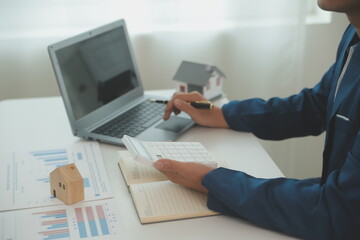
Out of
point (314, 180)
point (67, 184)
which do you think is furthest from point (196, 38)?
point (67, 184)

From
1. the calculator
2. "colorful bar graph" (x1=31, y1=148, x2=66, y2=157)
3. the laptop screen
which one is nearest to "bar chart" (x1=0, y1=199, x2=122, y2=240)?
the calculator

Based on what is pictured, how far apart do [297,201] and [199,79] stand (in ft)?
2.51

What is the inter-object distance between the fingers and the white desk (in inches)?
3.0

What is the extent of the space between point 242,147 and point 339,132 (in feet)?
0.94

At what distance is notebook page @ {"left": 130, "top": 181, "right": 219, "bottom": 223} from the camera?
1100mm

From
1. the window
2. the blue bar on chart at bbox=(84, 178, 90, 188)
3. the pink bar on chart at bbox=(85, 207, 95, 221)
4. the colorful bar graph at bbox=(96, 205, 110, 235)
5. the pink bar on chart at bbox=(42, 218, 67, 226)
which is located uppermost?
the window

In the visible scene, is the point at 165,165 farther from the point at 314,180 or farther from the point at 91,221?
the point at 314,180

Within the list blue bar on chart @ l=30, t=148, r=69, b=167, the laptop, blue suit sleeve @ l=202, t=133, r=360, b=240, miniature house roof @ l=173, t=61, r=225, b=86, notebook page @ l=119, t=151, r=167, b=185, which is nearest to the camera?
blue suit sleeve @ l=202, t=133, r=360, b=240

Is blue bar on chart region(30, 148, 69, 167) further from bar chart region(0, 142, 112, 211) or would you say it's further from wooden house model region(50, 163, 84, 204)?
wooden house model region(50, 163, 84, 204)

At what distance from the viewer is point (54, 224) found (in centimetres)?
108

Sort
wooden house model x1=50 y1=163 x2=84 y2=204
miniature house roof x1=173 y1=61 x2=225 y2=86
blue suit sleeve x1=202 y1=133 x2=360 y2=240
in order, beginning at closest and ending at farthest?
blue suit sleeve x1=202 y1=133 x2=360 y2=240 < wooden house model x1=50 y1=163 x2=84 y2=204 < miniature house roof x1=173 y1=61 x2=225 y2=86

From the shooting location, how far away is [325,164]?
1.35 m

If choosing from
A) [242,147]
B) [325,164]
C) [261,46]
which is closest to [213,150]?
[242,147]

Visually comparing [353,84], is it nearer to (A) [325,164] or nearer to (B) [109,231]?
(A) [325,164]
